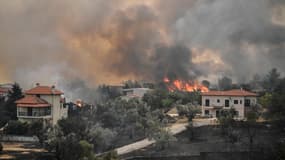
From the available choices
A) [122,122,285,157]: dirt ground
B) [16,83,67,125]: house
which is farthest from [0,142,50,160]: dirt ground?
[122,122,285,157]: dirt ground

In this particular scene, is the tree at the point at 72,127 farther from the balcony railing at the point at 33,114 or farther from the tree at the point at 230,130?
the tree at the point at 230,130

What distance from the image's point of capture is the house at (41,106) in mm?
24344

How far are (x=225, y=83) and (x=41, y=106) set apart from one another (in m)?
21.0

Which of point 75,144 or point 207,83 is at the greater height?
point 207,83

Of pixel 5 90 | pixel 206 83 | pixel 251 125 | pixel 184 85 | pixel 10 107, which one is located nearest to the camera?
pixel 251 125

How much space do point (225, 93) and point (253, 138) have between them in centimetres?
850

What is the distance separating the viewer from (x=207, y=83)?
4175cm

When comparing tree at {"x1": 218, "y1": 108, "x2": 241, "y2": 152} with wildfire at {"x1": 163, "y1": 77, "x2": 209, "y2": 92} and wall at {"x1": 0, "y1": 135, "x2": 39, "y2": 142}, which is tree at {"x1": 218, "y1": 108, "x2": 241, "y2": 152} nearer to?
wall at {"x1": 0, "y1": 135, "x2": 39, "y2": 142}

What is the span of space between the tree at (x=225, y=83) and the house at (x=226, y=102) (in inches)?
381

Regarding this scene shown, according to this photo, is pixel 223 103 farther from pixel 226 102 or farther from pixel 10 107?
pixel 10 107

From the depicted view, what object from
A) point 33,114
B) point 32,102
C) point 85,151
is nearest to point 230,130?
point 85,151

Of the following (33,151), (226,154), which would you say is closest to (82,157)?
(33,151)

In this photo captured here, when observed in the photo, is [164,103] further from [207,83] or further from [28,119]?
[207,83]

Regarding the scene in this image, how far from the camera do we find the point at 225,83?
128 ft
